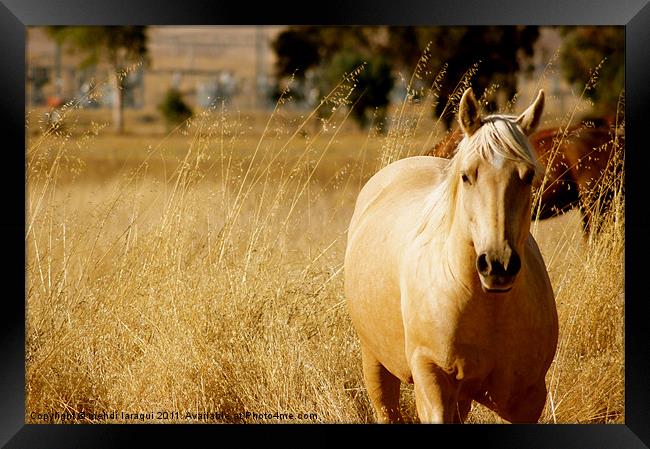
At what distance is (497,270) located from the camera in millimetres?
2943

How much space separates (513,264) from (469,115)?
60cm

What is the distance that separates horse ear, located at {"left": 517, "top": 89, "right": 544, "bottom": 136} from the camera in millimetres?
3248

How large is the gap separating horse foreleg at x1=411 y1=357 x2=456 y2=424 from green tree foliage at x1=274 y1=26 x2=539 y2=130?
35.4 feet

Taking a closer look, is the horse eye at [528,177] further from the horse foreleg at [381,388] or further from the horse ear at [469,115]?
the horse foreleg at [381,388]

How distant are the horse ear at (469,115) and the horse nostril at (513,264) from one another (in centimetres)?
53

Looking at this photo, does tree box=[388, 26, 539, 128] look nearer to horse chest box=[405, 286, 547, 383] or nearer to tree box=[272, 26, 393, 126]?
tree box=[272, 26, 393, 126]

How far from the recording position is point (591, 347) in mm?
4766

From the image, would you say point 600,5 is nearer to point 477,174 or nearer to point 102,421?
point 477,174

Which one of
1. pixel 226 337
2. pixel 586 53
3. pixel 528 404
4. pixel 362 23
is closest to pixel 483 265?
pixel 528 404

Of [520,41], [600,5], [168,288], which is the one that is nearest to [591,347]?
[600,5]

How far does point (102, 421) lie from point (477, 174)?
8.16 ft

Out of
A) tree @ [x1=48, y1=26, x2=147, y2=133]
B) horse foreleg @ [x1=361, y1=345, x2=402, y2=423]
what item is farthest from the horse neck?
tree @ [x1=48, y1=26, x2=147, y2=133]

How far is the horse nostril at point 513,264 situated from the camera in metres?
2.93

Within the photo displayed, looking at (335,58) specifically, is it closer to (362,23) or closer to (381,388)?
(381,388)
